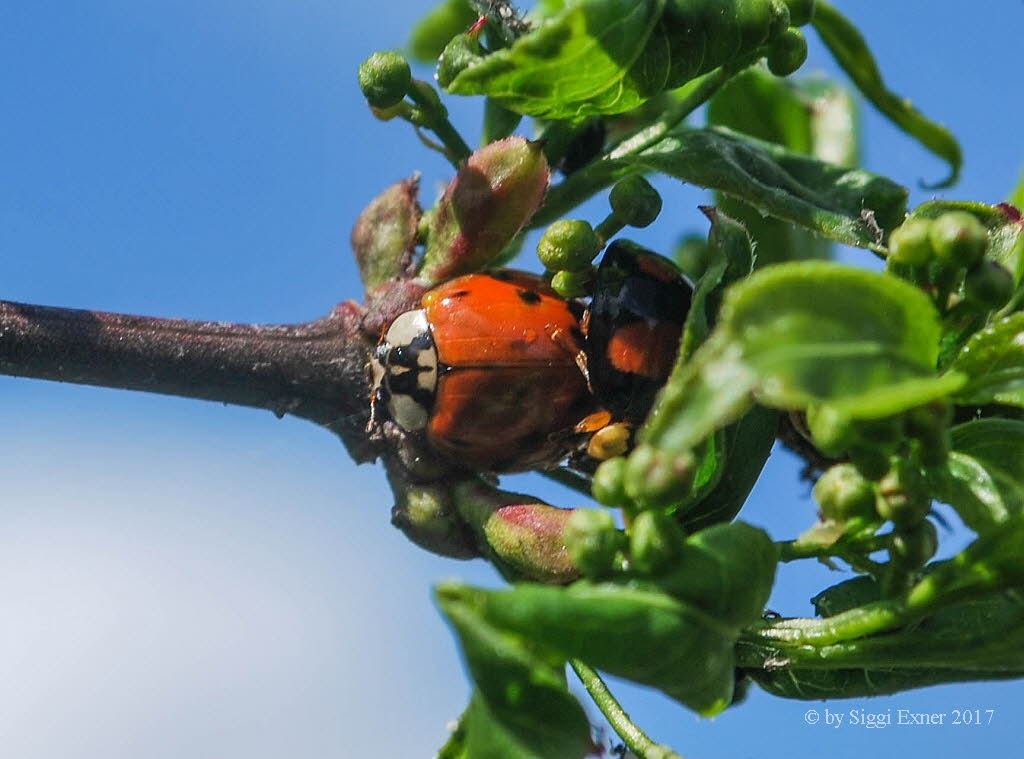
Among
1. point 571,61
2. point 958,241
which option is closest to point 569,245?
point 571,61

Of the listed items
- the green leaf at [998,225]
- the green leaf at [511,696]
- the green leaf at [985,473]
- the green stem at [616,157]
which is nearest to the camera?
the green leaf at [511,696]

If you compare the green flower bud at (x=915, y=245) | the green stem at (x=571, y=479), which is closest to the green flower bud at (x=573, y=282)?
the green stem at (x=571, y=479)

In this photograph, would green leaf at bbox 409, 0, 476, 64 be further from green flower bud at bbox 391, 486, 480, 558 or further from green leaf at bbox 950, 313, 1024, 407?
green leaf at bbox 950, 313, 1024, 407

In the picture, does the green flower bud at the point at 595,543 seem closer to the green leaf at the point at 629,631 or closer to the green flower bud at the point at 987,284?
the green leaf at the point at 629,631

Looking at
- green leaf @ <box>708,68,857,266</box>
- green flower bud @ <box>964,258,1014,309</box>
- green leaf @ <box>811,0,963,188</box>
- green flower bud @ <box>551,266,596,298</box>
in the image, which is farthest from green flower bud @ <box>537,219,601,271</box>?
green leaf @ <box>811,0,963,188</box>

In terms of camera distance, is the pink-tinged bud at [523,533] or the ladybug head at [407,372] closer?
the pink-tinged bud at [523,533]

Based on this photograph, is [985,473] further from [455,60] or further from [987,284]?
[455,60]
